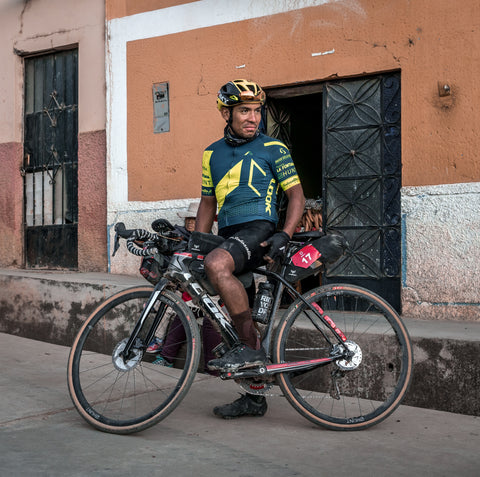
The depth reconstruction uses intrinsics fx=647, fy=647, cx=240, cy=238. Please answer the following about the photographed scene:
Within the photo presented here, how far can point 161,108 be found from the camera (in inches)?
279

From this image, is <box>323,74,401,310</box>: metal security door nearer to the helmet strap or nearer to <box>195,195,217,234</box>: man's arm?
<box>195,195,217,234</box>: man's arm

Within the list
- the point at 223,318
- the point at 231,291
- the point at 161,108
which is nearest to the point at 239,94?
the point at 231,291

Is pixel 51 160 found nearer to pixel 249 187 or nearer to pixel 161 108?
pixel 161 108

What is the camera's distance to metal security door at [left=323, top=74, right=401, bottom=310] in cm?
593

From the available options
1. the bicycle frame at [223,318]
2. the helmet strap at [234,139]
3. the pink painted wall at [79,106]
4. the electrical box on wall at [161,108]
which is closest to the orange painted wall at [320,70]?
the electrical box on wall at [161,108]

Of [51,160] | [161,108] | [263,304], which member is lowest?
[263,304]

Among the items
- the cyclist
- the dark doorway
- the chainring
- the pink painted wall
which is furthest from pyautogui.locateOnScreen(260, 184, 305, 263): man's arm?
the pink painted wall

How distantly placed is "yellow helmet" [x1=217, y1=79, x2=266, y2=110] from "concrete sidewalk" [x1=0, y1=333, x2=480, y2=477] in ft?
5.88

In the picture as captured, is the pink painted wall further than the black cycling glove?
Yes

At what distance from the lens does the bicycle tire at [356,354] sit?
3.44 m

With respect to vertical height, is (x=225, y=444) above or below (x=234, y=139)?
below

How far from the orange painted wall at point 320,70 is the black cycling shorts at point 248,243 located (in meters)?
2.49

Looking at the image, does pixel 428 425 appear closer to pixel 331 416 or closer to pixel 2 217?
pixel 331 416

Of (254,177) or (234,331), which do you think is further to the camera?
(254,177)
